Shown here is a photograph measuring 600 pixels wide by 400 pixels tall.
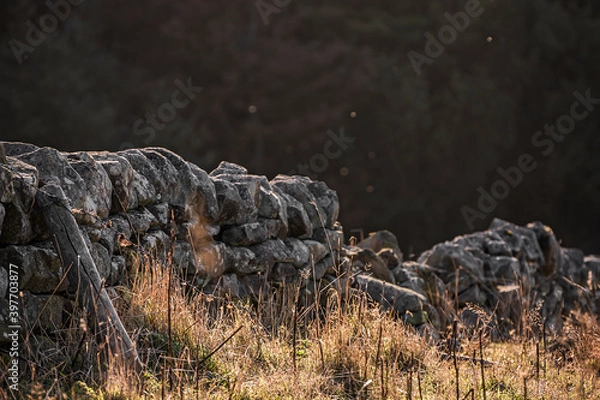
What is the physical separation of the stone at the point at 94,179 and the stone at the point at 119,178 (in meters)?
0.10

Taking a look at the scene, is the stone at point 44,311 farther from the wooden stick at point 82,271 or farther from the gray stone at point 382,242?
the gray stone at point 382,242

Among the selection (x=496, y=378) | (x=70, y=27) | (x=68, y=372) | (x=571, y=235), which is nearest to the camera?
(x=68, y=372)

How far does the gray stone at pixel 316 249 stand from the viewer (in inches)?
296

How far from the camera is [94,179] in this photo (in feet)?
16.4

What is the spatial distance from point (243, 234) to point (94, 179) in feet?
6.30

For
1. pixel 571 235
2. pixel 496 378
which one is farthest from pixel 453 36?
pixel 496 378

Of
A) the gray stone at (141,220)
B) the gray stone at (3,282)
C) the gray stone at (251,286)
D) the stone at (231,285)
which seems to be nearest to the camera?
the gray stone at (3,282)

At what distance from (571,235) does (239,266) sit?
67.2 ft

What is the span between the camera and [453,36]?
83.7ft

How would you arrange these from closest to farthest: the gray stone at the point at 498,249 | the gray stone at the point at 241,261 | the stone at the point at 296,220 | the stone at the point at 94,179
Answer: the stone at the point at 94,179, the gray stone at the point at 241,261, the stone at the point at 296,220, the gray stone at the point at 498,249

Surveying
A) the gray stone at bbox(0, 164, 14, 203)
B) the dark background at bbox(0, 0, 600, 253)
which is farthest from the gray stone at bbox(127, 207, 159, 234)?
the dark background at bbox(0, 0, 600, 253)

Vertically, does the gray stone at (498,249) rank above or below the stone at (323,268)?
below

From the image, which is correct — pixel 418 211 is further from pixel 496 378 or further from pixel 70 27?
pixel 496 378

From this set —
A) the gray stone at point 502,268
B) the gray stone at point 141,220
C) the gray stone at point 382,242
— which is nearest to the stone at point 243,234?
the gray stone at point 141,220
